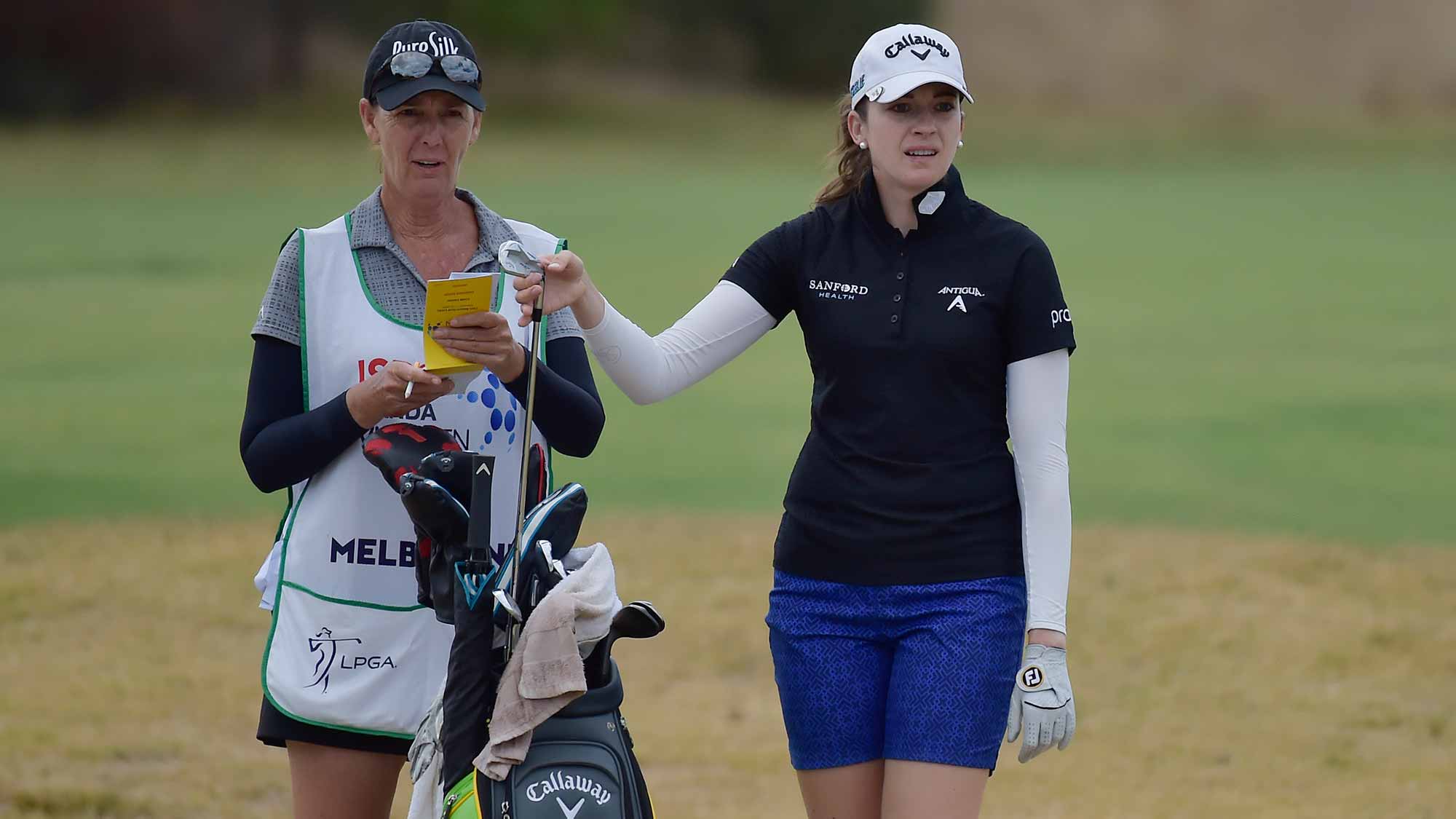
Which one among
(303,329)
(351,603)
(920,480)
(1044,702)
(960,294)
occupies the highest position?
(960,294)

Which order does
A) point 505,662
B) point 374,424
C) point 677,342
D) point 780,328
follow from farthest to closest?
point 780,328, point 677,342, point 374,424, point 505,662

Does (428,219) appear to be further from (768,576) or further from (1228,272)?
(1228,272)

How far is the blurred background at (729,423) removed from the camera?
653cm

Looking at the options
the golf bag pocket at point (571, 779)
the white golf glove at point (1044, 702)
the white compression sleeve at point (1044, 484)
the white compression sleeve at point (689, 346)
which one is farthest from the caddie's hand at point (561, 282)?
the white golf glove at point (1044, 702)

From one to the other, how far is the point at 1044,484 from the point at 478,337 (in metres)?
1.03

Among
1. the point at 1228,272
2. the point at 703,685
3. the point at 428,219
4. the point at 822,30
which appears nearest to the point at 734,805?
the point at 703,685

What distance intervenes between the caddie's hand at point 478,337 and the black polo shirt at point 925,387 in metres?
0.67

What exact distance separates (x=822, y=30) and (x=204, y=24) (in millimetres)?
16527

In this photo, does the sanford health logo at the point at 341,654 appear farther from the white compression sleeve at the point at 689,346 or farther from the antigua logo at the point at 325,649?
the white compression sleeve at the point at 689,346

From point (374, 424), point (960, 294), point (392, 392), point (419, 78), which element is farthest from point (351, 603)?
point (960, 294)

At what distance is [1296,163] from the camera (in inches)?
1561

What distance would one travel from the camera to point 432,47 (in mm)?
3135

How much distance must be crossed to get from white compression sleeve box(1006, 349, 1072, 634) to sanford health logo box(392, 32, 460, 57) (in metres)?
1.13

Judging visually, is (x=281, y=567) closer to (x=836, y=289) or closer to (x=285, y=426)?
(x=285, y=426)
